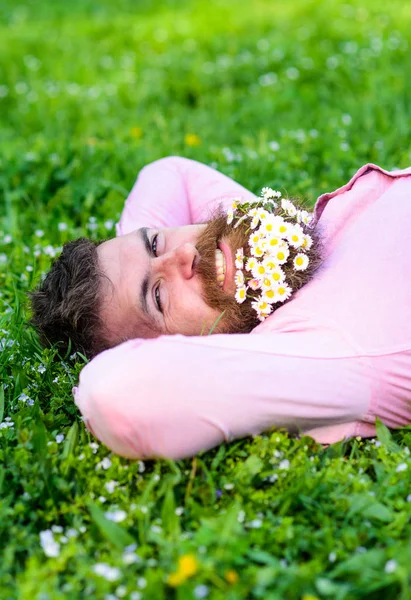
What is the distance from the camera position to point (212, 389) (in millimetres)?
2250

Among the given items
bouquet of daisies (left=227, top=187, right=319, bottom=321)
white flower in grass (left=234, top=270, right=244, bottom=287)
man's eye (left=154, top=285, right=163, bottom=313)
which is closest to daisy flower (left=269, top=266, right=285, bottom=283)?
bouquet of daisies (left=227, top=187, right=319, bottom=321)

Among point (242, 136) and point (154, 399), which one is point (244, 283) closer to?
point (154, 399)

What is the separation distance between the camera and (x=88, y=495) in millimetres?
2250

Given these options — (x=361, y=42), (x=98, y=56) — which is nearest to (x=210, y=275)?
(x=361, y=42)

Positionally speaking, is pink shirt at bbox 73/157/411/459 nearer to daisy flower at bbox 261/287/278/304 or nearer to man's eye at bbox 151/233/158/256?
daisy flower at bbox 261/287/278/304

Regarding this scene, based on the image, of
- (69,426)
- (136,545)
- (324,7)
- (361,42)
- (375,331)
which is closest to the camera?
(136,545)

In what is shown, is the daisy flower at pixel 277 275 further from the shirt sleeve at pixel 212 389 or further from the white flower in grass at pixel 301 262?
the shirt sleeve at pixel 212 389

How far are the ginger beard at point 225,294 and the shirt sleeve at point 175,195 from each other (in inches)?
31.8

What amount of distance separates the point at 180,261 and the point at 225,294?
0.20m

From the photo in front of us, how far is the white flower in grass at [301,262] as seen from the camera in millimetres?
2686

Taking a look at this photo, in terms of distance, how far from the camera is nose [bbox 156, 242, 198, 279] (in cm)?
273

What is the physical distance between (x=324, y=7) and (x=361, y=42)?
1578mm

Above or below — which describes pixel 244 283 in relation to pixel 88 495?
above

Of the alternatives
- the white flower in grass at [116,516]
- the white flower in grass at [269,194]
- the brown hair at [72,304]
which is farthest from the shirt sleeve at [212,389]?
the white flower in grass at [269,194]
